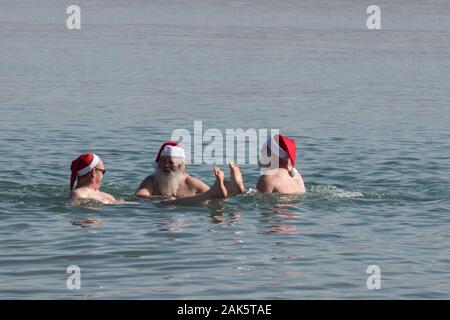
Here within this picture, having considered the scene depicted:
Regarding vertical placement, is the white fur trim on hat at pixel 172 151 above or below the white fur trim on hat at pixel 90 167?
above

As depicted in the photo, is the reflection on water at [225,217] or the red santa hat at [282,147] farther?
the red santa hat at [282,147]

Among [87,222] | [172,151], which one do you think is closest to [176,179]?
[172,151]

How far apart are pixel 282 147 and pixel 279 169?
1.23 ft

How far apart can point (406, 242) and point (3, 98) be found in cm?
1617

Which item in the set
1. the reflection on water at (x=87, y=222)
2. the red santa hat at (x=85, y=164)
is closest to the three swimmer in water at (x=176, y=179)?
the red santa hat at (x=85, y=164)

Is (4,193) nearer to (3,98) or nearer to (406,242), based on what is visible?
(406,242)

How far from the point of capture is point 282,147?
17.7m

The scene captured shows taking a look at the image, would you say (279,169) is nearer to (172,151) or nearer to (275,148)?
(275,148)

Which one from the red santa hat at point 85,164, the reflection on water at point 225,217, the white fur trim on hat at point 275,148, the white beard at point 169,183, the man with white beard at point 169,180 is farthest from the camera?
the white fur trim on hat at point 275,148

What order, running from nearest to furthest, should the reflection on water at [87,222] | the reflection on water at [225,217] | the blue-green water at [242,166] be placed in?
the blue-green water at [242,166] < the reflection on water at [87,222] < the reflection on water at [225,217]

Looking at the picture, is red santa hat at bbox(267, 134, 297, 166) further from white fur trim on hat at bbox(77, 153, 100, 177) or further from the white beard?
white fur trim on hat at bbox(77, 153, 100, 177)

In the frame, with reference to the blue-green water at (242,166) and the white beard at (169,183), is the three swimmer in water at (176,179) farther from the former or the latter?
the blue-green water at (242,166)

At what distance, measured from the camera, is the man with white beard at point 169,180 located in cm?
1739
